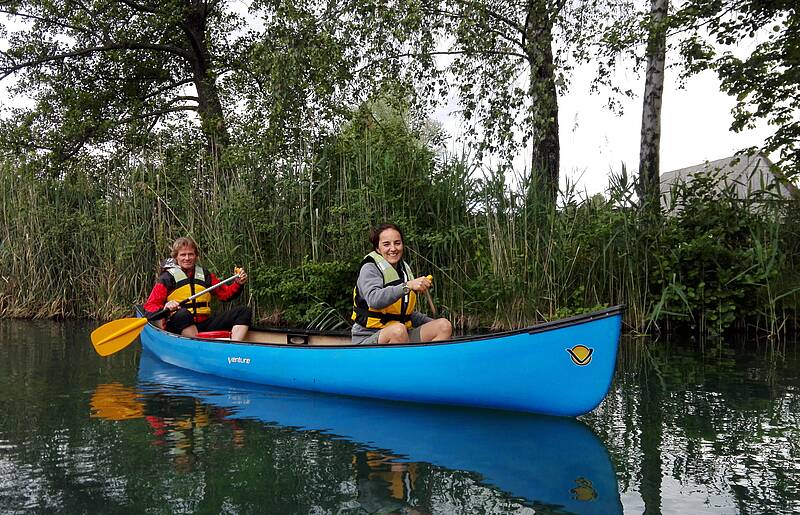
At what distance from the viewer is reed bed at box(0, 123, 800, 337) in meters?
6.93

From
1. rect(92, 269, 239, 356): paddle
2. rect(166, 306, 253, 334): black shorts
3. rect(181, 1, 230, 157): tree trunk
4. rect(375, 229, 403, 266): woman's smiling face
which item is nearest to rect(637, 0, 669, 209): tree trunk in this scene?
rect(375, 229, 403, 266): woman's smiling face

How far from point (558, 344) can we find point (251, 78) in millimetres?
11072

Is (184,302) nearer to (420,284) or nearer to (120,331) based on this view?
(120,331)

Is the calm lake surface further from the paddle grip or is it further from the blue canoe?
the paddle grip

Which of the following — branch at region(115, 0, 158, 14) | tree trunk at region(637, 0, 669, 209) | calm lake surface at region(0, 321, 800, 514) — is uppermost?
branch at region(115, 0, 158, 14)

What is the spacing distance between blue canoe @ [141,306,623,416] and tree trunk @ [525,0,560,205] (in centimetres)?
407

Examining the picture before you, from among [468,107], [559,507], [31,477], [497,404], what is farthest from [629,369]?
[468,107]

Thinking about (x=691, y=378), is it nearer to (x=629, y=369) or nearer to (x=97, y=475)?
(x=629, y=369)

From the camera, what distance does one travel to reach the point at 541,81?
28.1 feet

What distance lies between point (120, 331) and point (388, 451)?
11.4 feet

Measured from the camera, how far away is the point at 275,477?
2857 millimetres

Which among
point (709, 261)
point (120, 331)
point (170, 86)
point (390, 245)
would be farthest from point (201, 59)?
point (390, 245)

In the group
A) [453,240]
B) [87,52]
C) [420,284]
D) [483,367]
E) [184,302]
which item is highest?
[87,52]

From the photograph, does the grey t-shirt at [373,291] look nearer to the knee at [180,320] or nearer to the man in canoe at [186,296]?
the man in canoe at [186,296]
